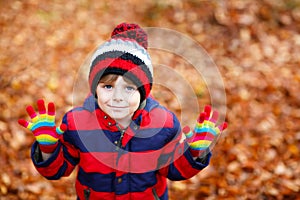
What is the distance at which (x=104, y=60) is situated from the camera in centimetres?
208

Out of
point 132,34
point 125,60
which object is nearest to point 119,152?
point 125,60

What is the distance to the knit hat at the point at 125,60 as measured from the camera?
6.80 ft

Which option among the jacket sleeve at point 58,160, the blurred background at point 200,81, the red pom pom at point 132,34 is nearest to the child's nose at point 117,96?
the red pom pom at point 132,34

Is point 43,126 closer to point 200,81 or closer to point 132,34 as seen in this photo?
point 132,34

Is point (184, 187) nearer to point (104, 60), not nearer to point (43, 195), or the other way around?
point (43, 195)

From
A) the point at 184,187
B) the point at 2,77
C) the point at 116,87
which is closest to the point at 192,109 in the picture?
the point at 184,187

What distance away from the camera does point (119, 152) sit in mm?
2332

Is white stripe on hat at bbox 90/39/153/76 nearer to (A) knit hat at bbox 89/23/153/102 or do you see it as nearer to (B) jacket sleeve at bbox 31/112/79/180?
(A) knit hat at bbox 89/23/153/102

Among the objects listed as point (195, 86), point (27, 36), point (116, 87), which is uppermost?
point (27, 36)

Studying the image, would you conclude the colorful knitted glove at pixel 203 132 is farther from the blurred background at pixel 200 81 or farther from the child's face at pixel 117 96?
the blurred background at pixel 200 81

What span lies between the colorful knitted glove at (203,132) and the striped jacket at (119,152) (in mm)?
99

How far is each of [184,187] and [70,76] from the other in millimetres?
2100

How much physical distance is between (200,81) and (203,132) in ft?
10.2

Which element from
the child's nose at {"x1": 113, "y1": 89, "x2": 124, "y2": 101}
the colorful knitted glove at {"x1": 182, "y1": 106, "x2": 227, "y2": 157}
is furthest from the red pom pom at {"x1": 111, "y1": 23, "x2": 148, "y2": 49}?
the colorful knitted glove at {"x1": 182, "y1": 106, "x2": 227, "y2": 157}
